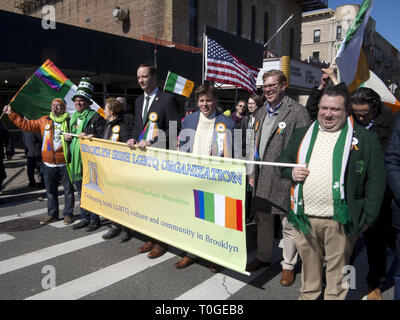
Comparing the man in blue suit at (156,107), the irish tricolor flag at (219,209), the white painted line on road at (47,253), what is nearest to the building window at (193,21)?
the man in blue suit at (156,107)

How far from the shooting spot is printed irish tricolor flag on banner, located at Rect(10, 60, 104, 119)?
17.5 feet

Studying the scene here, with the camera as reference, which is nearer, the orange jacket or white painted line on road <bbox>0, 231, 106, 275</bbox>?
white painted line on road <bbox>0, 231, 106, 275</bbox>

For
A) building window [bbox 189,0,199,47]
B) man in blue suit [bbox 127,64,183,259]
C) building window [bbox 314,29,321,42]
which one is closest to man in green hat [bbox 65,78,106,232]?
man in blue suit [bbox 127,64,183,259]

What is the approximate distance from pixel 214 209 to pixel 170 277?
108 cm

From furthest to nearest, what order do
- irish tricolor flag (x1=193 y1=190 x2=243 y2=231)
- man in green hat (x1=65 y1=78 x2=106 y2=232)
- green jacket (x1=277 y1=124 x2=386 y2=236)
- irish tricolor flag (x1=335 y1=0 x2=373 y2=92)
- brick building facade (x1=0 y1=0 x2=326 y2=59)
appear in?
brick building facade (x1=0 y1=0 x2=326 y2=59) → man in green hat (x1=65 y1=78 x2=106 y2=232) → irish tricolor flag (x1=335 y1=0 x2=373 y2=92) → irish tricolor flag (x1=193 y1=190 x2=243 y2=231) → green jacket (x1=277 y1=124 x2=386 y2=236)

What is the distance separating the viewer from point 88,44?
12.7 metres

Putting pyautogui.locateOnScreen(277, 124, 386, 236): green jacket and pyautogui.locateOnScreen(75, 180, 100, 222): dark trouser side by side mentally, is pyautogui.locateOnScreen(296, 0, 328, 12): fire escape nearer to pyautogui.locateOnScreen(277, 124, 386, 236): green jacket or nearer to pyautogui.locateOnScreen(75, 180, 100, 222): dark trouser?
pyautogui.locateOnScreen(75, 180, 100, 222): dark trouser

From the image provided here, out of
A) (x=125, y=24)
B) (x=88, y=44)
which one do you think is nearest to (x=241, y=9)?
(x=125, y=24)

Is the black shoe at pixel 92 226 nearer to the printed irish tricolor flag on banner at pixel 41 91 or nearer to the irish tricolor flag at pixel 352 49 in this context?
the printed irish tricolor flag on banner at pixel 41 91

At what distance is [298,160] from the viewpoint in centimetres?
281

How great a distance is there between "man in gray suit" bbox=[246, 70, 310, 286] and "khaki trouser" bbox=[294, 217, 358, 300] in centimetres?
63

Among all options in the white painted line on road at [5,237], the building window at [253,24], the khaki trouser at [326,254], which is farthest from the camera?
the building window at [253,24]

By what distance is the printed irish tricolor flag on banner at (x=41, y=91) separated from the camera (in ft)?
17.5

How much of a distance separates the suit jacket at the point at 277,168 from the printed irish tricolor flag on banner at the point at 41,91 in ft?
12.5
